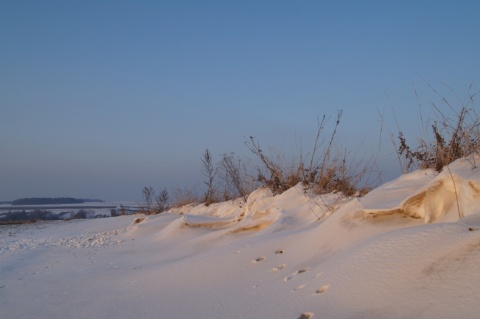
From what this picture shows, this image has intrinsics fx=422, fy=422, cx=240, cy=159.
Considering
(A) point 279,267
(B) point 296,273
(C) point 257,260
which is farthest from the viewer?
(C) point 257,260

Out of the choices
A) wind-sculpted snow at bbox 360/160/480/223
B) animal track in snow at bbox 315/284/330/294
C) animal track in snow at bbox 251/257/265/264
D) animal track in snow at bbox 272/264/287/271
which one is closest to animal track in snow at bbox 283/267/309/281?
animal track in snow at bbox 272/264/287/271

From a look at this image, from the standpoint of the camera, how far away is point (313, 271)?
304 cm

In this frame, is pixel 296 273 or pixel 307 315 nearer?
pixel 307 315

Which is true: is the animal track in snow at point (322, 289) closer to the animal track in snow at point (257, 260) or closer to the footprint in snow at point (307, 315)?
the footprint in snow at point (307, 315)

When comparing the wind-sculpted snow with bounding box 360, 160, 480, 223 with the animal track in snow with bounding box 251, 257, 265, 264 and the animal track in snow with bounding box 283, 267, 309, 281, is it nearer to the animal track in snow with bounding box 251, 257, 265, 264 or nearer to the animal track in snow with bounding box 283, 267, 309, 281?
the animal track in snow with bounding box 283, 267, 309, 281

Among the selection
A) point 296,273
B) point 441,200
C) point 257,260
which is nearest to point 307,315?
point 296,273

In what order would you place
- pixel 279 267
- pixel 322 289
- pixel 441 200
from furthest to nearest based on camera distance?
pixel 279 267, pixel 441 200, pixel 322 289

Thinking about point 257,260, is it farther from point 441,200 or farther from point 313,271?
point 441,200

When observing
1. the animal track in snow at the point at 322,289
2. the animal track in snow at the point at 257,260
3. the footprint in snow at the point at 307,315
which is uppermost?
the animal track in snow at the point at 322,289

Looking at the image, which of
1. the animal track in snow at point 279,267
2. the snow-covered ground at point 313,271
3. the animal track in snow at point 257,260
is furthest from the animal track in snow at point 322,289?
the animal track in snow at point 257,260

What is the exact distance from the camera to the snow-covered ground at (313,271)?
86.5 inches

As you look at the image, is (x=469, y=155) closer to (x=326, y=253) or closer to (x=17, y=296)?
(x=326, y=253)

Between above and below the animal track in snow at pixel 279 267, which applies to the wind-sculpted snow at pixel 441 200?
above

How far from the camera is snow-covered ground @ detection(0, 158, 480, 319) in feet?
7.21
